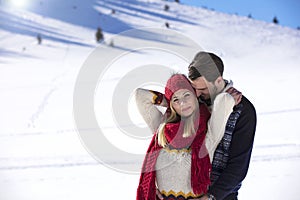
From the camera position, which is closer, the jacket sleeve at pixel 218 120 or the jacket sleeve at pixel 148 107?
the jacket sleeve at pixel 218 120

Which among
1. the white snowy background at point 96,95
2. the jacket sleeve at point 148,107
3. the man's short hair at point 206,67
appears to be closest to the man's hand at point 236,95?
the man's short hair at point 206,67

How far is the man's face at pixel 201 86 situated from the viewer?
82.1 inches

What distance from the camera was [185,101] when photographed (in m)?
2.10

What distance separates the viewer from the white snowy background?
4891mm

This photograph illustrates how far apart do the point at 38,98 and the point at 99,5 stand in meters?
25.6

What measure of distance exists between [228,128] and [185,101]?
0.27m

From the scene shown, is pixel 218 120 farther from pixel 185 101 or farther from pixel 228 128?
pixel 185 101

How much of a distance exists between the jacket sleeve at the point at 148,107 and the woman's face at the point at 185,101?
0.18m

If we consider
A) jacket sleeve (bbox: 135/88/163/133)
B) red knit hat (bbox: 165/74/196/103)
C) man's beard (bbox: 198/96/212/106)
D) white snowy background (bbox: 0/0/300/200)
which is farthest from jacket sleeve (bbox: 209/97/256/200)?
white snowy background (bbox: 0/0/300/200)

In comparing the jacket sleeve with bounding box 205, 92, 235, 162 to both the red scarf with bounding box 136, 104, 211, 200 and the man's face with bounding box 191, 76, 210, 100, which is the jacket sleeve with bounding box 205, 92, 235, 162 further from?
the man's face with bounding box 191, 76, 210, 100

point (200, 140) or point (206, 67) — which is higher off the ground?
point (206, 67)

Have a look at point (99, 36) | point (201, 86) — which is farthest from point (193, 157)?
point (99, 36)

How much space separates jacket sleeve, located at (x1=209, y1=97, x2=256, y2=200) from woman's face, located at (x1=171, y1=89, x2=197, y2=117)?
25cm

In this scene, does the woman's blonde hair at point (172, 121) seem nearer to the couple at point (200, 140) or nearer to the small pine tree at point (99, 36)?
the couple at point (200, 140)
